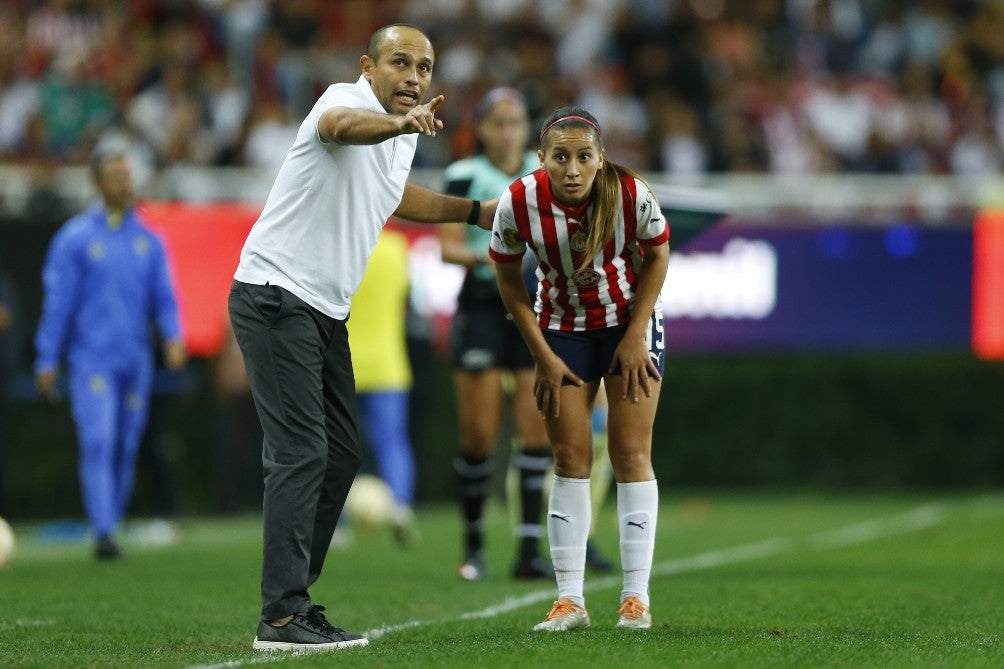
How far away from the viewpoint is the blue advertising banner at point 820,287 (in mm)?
16688

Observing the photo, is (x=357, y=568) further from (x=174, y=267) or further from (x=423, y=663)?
(x=174, y=267)

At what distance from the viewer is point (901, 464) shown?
17.8 meters

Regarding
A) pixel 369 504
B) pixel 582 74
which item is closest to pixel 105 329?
pixel 369 504

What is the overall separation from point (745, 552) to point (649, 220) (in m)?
5.37

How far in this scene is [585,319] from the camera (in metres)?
6.50

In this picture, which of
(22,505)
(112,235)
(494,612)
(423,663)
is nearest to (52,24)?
(22,505)

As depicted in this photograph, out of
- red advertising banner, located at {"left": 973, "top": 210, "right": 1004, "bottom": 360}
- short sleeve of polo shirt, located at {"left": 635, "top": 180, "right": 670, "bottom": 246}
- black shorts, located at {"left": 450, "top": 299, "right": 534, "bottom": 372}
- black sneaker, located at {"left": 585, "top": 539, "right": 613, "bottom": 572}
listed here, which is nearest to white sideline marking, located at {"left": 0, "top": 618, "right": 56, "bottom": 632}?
black shorts, located at {"left": 450, "top": 299, "right": 534, "bottom": 372}

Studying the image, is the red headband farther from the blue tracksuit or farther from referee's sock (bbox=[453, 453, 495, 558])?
the blue tracksuit

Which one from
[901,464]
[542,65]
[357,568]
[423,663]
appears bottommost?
[901,464]

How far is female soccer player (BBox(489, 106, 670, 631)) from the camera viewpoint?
6.19 metres

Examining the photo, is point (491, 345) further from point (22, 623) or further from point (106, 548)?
point (106, 548)

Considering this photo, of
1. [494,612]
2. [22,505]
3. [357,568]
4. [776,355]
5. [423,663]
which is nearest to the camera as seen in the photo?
[423,663]

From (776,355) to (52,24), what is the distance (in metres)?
9.50

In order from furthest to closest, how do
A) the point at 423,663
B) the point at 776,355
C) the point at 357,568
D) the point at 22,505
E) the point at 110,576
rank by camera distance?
the point at 776,355 → the point at 22,505 → the point at 357,568 → the point at 110,576 → the point at 423,663
